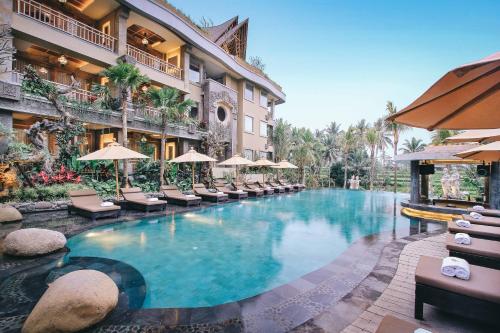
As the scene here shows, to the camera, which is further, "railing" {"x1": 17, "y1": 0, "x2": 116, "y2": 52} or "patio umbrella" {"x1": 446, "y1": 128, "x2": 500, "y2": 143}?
"railing" {"x1": 17, "y1": 0, "x2": 116, "y2": 52}

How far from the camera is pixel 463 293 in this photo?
8.77ft

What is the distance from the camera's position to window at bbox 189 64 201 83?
21.1 m

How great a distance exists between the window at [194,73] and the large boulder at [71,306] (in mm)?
20451

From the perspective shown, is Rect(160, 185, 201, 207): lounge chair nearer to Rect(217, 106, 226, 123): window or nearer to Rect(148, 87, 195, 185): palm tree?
Rect(148, 87, 195, 185): palm tree

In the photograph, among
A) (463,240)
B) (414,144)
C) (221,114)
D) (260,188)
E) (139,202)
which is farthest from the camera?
(414,144)

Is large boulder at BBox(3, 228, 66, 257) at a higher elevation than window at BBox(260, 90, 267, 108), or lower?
lower

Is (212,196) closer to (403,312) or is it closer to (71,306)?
(71,306)

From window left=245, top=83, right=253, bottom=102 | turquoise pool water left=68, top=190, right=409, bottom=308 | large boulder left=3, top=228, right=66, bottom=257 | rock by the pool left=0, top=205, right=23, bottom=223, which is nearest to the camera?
turquoise pool water left=68, top=190, right=409, bottom=308

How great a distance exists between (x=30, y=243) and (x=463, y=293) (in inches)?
297

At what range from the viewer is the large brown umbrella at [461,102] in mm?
1962

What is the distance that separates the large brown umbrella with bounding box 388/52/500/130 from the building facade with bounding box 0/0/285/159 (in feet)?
43.0

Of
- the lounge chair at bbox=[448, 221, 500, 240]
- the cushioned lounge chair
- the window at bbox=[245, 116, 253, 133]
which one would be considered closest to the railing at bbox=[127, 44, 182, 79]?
the window at bbox=[245, 116, 253, 133]

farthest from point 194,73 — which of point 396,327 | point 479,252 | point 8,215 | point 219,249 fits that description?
point 396,327

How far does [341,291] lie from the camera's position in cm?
380
